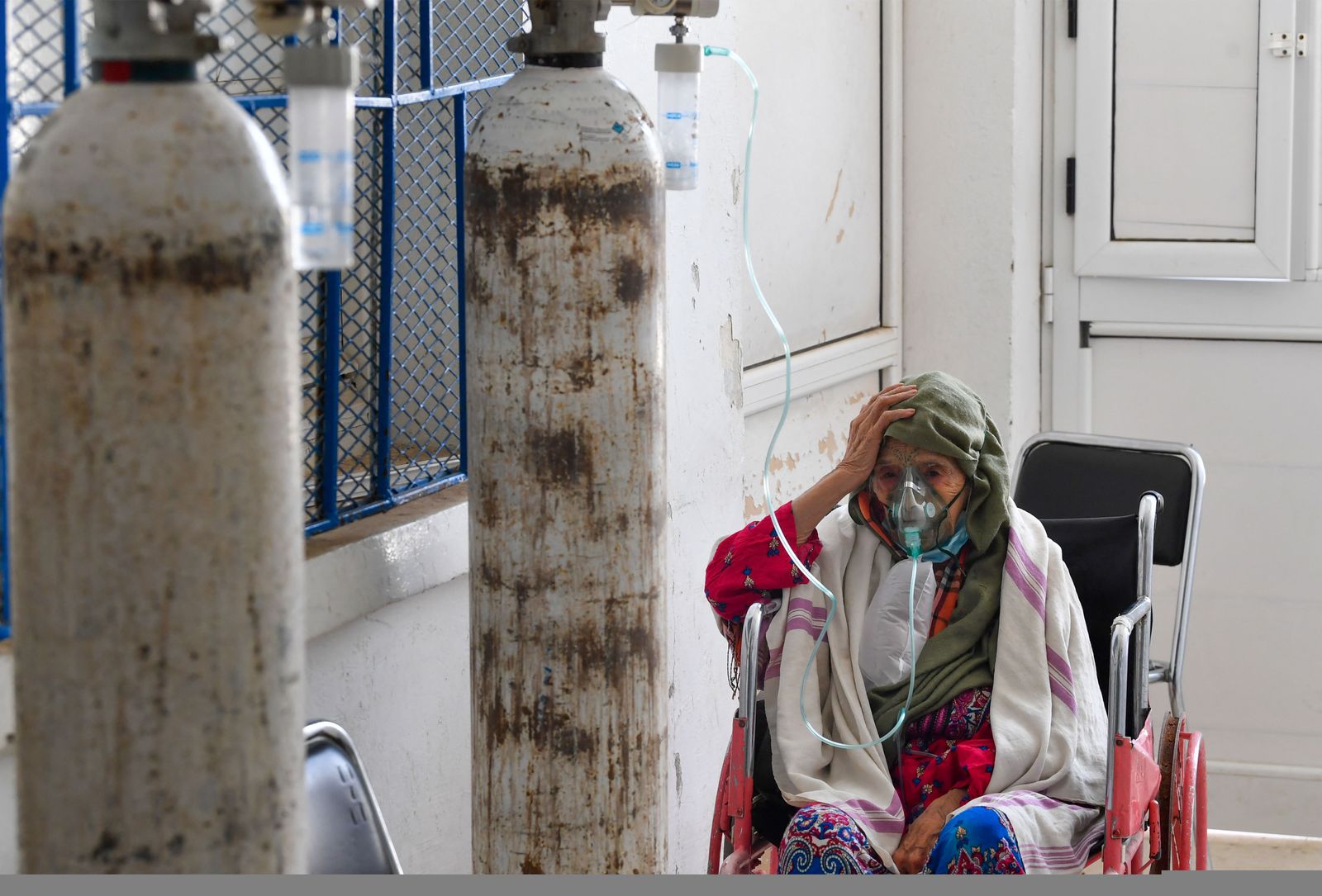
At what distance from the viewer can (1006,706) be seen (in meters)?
2.52

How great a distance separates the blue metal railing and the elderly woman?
616 millimetres

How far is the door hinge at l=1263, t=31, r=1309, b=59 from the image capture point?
4215 millimetres

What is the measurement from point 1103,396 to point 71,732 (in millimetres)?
3929

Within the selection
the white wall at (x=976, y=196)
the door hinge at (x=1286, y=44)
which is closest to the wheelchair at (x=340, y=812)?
the white wall at (x=976, y=196)

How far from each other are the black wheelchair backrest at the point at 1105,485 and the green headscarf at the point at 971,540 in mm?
558

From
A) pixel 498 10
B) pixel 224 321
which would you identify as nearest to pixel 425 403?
pixel 498 10

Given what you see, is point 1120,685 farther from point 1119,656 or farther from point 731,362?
point 731,362

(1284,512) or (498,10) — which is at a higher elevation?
(498,10)

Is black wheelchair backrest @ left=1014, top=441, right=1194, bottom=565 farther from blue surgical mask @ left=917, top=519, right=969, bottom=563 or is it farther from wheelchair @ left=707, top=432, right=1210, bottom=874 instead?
blue surgical mask @ left=917, top=519, right=969, bottom=563

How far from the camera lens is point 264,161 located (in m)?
1.12

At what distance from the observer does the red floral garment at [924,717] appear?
2.51 metres

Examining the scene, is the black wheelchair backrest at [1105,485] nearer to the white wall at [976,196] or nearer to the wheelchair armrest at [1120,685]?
the wheelchair armrest at [1120,685]

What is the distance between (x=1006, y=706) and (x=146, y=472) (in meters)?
1.78

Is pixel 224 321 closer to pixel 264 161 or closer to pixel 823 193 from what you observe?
pixel 264 161
